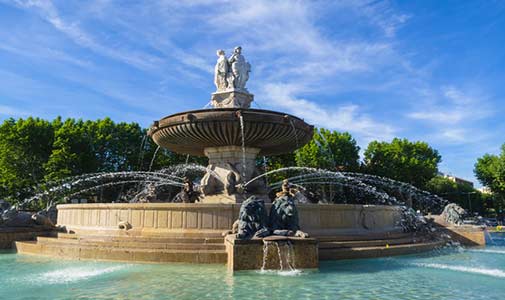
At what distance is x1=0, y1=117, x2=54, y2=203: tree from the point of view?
3253cm

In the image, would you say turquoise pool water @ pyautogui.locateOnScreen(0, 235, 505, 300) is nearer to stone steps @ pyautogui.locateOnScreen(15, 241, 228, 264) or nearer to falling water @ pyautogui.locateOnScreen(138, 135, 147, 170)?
stone steps @ pyautogui.locateOnScreen(15, 241, 228, 264)

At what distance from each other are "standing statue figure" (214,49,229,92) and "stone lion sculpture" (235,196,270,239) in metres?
9.21

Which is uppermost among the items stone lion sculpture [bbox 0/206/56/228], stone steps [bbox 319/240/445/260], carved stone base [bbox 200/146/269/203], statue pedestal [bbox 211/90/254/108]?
statue pedestal [bbox 211/90/254/108]

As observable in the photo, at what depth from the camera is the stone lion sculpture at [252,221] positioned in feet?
27.1

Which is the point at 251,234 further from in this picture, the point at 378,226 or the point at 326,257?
the point at 378,226

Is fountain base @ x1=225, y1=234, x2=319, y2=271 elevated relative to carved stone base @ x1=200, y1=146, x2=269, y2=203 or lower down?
lower down

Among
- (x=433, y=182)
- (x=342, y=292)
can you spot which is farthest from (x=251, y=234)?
(x=433, y=182)

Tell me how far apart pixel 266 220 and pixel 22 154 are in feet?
101

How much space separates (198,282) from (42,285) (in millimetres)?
2567

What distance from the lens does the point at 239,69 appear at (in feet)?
55.7

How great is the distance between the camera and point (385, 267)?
8547 mm

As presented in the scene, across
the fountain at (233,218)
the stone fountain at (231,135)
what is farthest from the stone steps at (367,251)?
the stone fountain at (231,135)

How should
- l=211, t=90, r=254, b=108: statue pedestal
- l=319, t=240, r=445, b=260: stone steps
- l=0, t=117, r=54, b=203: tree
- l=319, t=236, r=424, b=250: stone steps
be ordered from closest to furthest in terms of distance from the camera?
l=319, t=240, r=445, b=260: stone steps, l=319, t=236, r=424, b=250: stone steps, l=211, t=90, r=254, b=108: statue pedestal, l=0, t=117, r=54, b=203: tree

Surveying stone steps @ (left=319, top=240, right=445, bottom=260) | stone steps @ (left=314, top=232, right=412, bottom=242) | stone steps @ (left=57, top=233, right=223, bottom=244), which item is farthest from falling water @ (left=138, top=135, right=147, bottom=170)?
stone steps @ (left=319, top=240, right=445, bottom=260)
